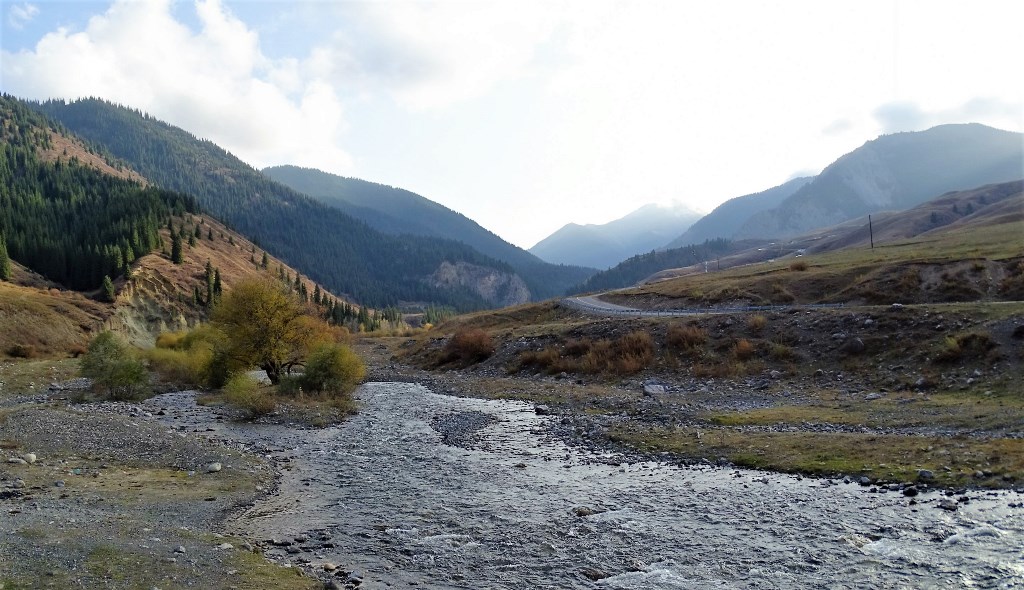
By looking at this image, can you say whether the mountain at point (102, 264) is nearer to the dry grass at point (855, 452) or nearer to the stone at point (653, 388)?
the stone at point (653, 388)

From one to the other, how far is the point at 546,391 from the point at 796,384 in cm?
1633

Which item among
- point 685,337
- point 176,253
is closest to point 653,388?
point 685,337

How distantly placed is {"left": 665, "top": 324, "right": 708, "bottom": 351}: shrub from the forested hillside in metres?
118

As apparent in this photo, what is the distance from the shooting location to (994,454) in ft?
60.6

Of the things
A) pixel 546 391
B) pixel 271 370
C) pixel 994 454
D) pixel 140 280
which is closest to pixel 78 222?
pixel 140 280

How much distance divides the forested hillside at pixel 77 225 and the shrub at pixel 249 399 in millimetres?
103864

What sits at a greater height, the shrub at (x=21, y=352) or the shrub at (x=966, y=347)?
the shrub at (x=21, y=352)

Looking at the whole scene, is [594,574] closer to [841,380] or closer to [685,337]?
[841,380]

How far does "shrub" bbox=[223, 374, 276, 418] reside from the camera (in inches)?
1412

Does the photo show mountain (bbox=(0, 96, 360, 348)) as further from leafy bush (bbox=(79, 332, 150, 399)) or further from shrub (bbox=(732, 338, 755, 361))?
shrub (bbox=(732, 338, 755, 361))

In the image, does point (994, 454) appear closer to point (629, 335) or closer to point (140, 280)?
point (629, 335)

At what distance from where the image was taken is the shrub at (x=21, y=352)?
7262 centimetres

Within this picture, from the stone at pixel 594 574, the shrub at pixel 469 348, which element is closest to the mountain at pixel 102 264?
the shrub at pixel 469 348

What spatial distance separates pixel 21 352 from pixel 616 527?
8493cm
